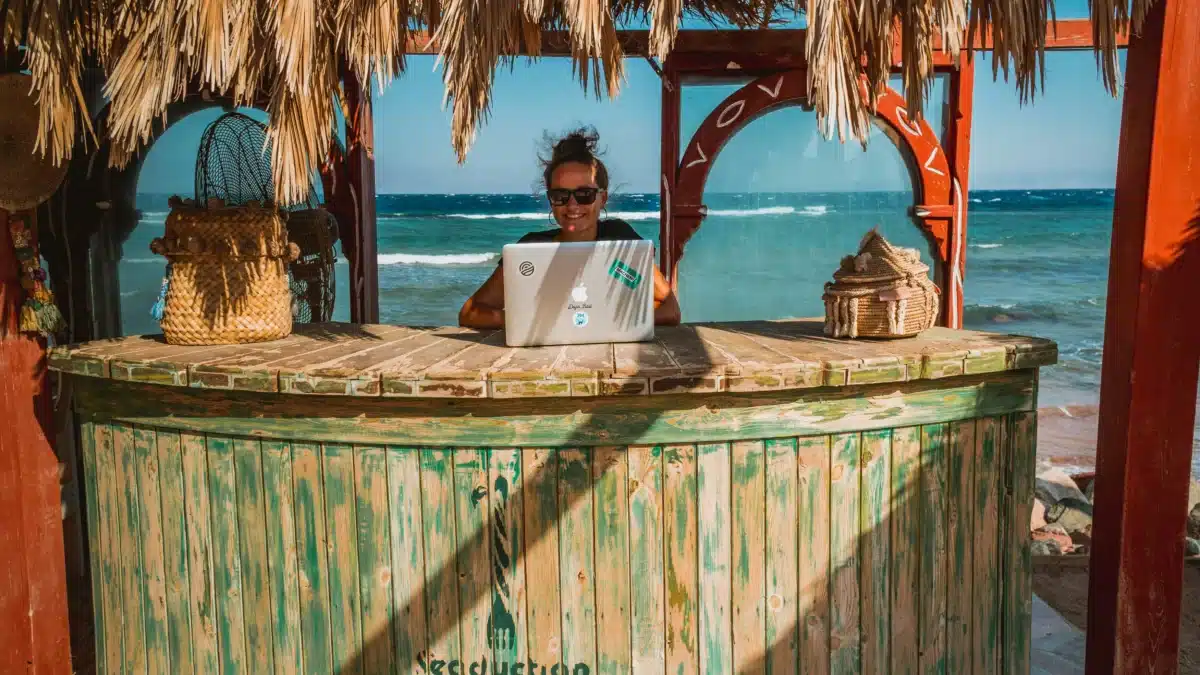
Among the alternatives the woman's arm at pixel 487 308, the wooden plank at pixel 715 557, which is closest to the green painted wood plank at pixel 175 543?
the woman's arm at pixel 487 308

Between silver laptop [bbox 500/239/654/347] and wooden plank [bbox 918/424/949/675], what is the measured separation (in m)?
0.86

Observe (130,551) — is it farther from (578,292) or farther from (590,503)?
(578,292)

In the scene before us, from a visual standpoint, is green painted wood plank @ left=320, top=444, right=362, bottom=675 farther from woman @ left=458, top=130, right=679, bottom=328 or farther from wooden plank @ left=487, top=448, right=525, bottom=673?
woman @ left=458, top=130, right=679, bottom=328

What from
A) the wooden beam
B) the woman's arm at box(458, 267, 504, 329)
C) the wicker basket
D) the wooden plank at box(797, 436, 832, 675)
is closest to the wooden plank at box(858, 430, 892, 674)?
the wooden plank at box(797, 436, 832, 675)

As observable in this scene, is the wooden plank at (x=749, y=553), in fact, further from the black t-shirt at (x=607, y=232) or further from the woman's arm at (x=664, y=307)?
the black t-shirt at (x=607, y=232)

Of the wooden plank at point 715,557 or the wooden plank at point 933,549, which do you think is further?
the wooden plank at point 933,549

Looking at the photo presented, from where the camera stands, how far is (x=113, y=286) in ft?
16.2

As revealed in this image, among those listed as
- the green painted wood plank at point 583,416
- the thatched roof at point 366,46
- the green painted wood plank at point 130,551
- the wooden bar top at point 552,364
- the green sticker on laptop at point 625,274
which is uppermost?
the thatched roof at point 366,46

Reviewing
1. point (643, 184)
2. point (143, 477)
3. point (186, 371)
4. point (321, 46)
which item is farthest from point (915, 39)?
point (643, 184)

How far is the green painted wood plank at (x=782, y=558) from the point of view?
2.44 meters

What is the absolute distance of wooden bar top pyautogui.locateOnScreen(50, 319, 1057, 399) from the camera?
2.31 metres

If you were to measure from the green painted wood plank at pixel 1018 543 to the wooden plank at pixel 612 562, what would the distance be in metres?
1.08

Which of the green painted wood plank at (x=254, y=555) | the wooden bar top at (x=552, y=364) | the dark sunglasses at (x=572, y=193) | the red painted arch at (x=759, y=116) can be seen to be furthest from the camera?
the red painted arch at (x=759, y=116)

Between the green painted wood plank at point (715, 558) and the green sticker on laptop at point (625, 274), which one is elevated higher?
the green sticker on laptop at point (625, 274)
